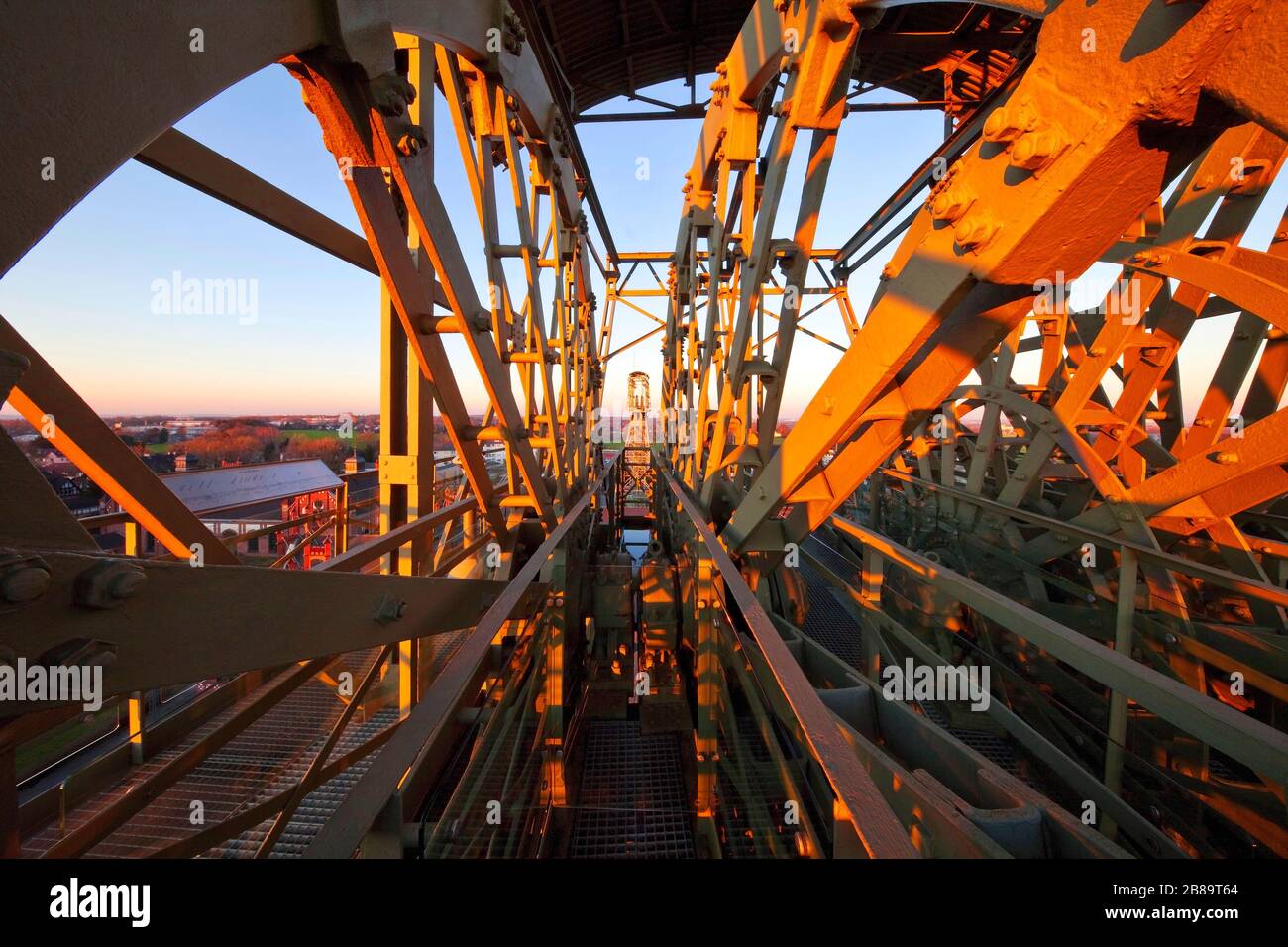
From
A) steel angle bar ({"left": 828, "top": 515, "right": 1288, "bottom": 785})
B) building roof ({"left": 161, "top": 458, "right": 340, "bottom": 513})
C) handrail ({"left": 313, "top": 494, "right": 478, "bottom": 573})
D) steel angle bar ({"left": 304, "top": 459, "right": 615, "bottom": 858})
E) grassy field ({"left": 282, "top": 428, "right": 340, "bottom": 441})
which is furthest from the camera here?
grassy field ({"left": 282, "top": 428, "right": 340, "bottom": 441})

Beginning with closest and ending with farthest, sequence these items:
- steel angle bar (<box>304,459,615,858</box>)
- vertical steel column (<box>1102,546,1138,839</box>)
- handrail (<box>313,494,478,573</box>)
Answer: steel angle bar (<box>304,459,615,858</box>) → handrail (<box>313,494,478,573</box>) → vertical steel column (<box>1102,546,1138,839</box>)

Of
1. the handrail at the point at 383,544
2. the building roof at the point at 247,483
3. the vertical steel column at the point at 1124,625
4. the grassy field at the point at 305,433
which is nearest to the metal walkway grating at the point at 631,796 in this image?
the handrail at the point at 383,544

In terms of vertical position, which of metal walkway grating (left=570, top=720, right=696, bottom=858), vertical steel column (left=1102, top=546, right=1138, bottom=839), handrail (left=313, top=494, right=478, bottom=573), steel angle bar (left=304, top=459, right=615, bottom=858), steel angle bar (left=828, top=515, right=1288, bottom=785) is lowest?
metal walkway grating (left=570, top=720, right=696, bottom=858)

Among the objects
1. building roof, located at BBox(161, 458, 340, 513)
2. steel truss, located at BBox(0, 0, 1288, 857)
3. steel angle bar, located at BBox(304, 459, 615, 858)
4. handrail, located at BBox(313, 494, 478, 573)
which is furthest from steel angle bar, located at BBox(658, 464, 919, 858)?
building roof, located at BBox(161, 458, 340, 513)

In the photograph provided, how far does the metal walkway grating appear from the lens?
9.75 feet

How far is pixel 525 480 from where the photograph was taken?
4.00 metres

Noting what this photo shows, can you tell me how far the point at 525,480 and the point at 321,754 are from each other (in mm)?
2109

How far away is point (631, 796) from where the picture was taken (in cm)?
352

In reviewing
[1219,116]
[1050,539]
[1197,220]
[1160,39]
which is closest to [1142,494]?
[1050,539]

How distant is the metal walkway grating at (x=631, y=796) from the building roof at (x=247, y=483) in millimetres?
3452

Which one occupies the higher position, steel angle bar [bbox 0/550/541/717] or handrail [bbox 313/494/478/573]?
steel angle bar [bbox 0/550/541/717]

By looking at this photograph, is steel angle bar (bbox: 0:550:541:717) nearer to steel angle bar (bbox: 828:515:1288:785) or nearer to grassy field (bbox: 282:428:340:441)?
steel angle bar (bbox: 828:515:1288:785)

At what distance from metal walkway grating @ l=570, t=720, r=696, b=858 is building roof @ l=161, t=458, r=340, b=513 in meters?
3.45
